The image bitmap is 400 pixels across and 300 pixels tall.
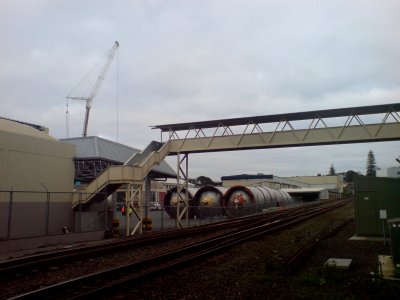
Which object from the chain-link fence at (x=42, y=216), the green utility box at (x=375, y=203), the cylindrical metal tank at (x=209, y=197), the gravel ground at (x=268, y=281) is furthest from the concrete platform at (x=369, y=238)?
the cylindrical metal tank at (x=209, y=197)

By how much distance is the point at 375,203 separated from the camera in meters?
21.3

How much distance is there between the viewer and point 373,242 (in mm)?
18859

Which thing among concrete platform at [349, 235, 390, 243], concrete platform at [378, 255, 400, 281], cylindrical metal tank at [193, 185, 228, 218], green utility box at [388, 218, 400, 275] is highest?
cylindrical metal tank at [193, 185, 228, 218]

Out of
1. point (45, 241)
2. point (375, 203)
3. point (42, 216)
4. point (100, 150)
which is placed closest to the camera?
point (45, 241)

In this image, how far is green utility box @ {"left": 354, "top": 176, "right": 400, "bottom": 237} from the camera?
20.9 metres

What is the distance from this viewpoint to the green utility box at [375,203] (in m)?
20.9

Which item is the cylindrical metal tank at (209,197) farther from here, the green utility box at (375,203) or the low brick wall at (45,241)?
the green utility box at (375,203)

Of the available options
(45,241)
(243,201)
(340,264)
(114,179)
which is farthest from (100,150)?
(340,264)

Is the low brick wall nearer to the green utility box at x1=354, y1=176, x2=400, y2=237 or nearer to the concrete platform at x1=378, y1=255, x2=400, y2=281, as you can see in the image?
the concrete platform at x1=378, y1=255, x2=400, y2=281

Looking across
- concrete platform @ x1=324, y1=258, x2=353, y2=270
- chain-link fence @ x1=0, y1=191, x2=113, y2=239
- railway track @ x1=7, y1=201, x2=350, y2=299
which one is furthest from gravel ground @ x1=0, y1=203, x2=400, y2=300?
chain-link fence @ x1=0, y1=191, x2=113, y2=239

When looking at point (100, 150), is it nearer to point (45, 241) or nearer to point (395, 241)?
point (45, 241)

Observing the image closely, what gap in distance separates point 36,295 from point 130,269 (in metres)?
3.92

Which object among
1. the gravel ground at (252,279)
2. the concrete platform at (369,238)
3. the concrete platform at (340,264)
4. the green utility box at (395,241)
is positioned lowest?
the gravel ground at (252,279)

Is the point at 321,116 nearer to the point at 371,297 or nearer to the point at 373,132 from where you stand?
the point at 373,132
